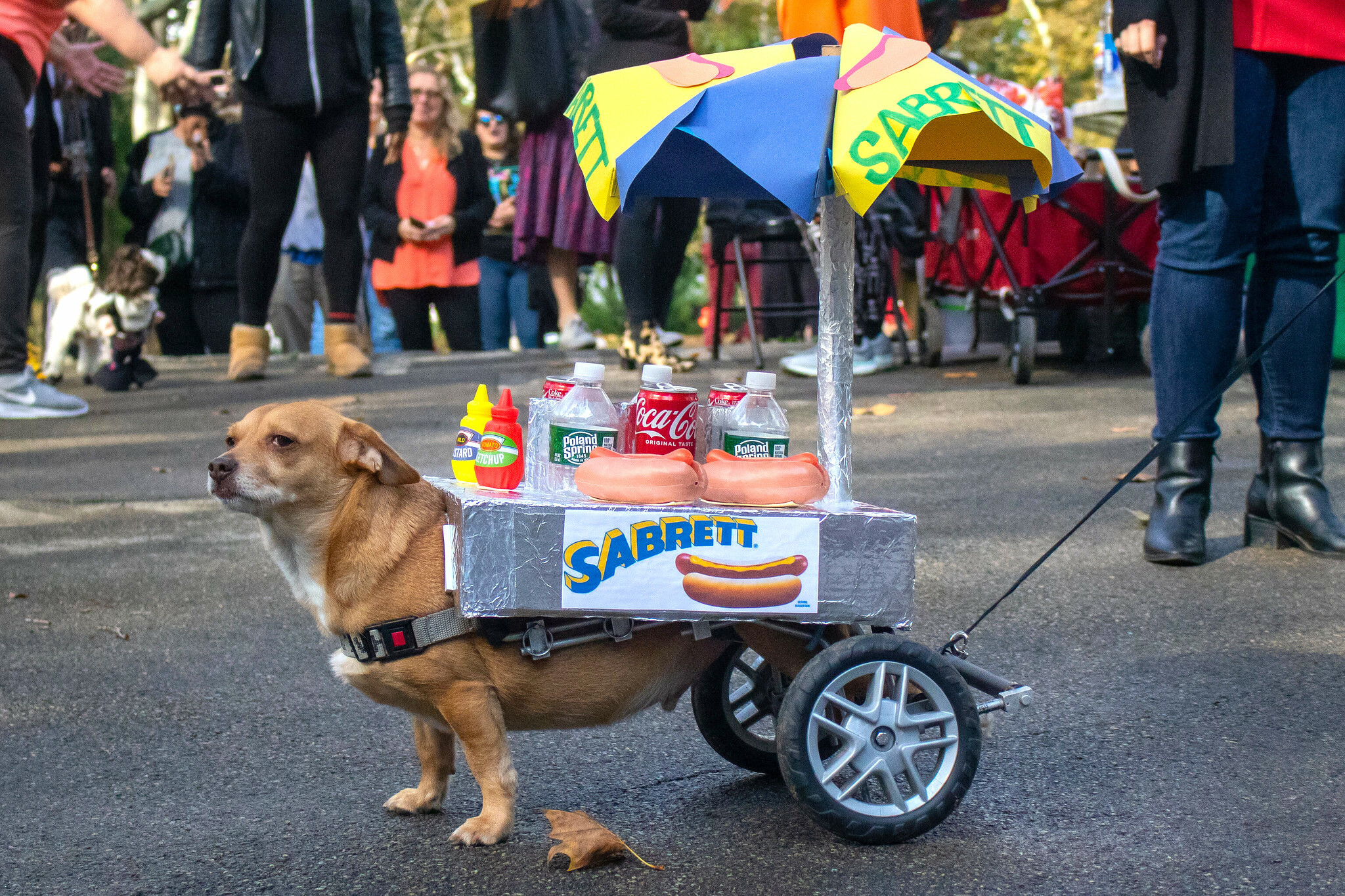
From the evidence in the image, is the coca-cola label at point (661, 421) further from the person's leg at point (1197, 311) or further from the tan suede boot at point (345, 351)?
the tan suede boot at point (345, 351)

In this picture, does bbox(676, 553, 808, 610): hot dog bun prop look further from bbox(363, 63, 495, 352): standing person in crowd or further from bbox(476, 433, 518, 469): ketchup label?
bbox(363, 63, 495, 352): standing person in crowd

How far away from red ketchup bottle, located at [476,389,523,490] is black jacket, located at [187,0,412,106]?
508cm

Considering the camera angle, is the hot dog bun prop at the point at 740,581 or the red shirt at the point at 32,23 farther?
the red shirt at the point at 32,23

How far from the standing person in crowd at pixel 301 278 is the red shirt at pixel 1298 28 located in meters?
7.94

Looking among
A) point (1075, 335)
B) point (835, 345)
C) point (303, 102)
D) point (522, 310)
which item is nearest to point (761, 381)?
point (835, 345)

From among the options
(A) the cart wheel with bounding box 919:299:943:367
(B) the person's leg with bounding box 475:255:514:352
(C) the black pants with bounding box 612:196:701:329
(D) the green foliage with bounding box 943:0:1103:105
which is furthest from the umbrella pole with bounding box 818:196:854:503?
(D) the green foliage with bounding box 943:0:1103:105

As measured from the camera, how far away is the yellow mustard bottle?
7.50 feet

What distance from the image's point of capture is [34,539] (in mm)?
4203

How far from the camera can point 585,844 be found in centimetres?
205

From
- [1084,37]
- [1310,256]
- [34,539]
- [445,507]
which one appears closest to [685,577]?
[445,507]

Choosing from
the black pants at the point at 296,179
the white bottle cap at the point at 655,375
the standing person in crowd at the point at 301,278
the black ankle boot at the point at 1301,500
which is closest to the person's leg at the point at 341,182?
the black pants at the point at 296,179

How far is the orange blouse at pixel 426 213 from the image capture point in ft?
30.3

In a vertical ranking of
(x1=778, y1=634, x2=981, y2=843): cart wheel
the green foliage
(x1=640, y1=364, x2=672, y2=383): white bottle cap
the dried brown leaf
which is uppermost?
the green foliage

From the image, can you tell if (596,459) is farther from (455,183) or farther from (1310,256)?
(455,183)
